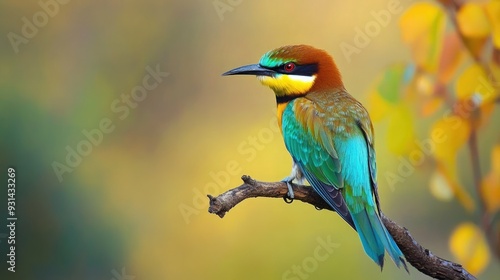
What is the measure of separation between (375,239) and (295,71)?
21.4 inches

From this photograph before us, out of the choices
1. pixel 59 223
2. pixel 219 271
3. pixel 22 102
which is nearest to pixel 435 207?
pixel 219 271

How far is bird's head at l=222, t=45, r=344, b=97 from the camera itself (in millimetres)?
1743

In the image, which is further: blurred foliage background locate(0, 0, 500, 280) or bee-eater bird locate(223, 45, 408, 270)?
blurred foliage background locate(0, 0, 500, 280)

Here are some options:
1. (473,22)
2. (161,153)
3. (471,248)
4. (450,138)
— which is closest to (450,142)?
(450,138)

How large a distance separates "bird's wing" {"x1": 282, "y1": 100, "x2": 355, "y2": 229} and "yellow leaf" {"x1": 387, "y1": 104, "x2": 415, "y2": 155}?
133 mm

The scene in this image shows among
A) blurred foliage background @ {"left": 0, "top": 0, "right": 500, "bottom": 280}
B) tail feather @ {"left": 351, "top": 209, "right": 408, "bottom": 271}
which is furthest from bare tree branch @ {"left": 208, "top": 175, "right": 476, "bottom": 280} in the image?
blurred foliage background @ {"left": 0, "top": 0, "right": 500, "bottom": 280}

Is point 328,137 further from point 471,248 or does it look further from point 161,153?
point 161,153

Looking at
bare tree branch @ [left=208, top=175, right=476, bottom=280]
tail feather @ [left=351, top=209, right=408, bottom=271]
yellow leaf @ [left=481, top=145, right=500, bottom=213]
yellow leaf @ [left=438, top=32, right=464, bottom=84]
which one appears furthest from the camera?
yellow leaf @ [left=481, top=145, right=500, bottom=213]

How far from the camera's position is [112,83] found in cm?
253

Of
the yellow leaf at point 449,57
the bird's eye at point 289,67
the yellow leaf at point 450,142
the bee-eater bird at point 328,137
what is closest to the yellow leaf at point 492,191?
the yellow leaf at point 450,142

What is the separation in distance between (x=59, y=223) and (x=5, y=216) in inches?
7.5

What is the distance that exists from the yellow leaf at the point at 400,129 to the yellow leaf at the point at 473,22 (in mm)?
204

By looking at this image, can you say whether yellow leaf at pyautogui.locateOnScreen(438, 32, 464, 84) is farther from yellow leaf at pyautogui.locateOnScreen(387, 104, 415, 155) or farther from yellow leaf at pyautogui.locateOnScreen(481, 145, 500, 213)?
yellow leaf at pyautogui.locateOnScreen(481, 145, 500, 213)

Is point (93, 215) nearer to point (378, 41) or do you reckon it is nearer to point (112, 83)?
point (112, 83)
